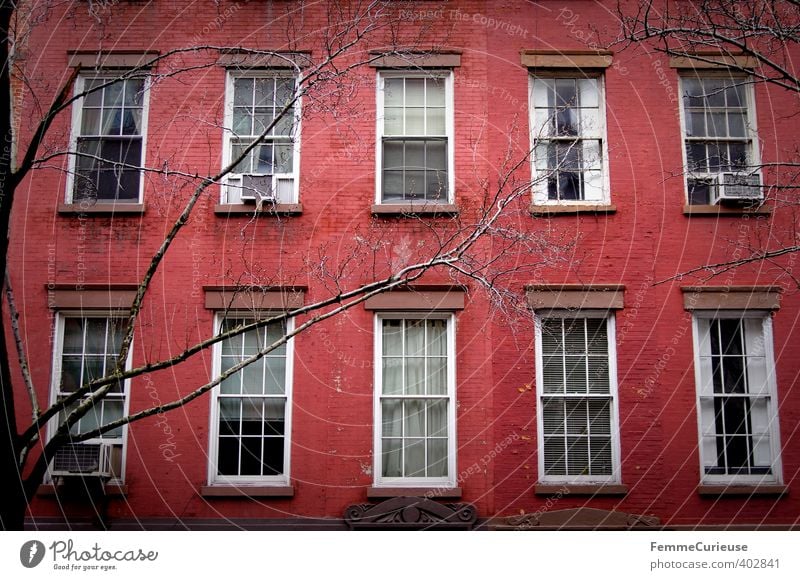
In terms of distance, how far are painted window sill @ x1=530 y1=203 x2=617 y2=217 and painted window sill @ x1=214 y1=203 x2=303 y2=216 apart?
9.51 feet

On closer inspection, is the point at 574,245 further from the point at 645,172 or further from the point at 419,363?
the point at 419,363

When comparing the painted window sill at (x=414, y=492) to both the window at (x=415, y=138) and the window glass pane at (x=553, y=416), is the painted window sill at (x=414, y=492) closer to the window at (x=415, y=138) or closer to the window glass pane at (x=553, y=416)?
the window glass pane at (x=553, y=416)

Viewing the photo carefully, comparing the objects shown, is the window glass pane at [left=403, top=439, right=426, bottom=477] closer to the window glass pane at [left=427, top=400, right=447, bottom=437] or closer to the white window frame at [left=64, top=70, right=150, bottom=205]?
the window glass pane at [left=427, top=400, right=447, bottom=437]

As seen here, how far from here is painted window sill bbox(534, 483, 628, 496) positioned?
10227 mm

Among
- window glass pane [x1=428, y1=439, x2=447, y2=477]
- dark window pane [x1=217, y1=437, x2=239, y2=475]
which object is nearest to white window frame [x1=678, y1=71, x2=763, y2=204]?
window glass pane [x1=428, y1=439, x2=447, y2=477]

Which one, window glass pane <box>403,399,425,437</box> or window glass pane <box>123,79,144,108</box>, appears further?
window glass pane <box>123,79,144,108</box>

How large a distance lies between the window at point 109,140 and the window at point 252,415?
7.51ft

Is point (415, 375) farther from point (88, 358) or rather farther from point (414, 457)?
point (88, 358)

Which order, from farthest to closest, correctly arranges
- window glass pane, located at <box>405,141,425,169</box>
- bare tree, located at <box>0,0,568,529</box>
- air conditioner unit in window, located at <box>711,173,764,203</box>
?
window glass pane, located at <box>405,141,425,169</box>
air conditioner unit in window, located at <box>711,173,764,203</box>
bare tree, located at <box>0,0,568,529</box>

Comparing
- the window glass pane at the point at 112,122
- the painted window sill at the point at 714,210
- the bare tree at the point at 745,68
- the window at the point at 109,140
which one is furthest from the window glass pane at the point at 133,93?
the painted window sill at the point at 714,210

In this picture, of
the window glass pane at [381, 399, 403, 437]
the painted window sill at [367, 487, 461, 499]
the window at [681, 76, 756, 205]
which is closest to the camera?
the painted window sill at [367, 487, 461, 499]

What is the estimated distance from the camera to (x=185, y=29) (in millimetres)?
11516

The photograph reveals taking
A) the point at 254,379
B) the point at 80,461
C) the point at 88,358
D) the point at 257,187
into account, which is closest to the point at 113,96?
the point at 257,187

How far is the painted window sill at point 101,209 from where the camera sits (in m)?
10.9
